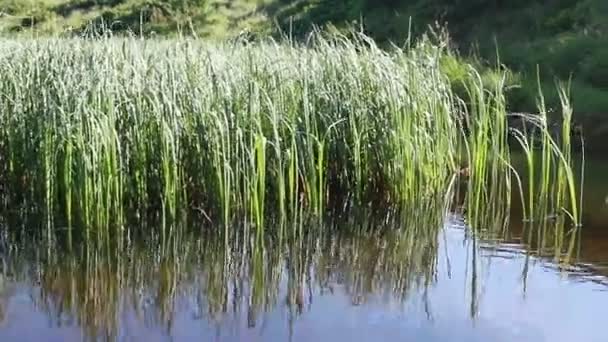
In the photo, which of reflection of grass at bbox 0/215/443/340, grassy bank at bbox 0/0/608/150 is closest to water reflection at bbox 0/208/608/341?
reflection of grass at bbox 0/215/443/340

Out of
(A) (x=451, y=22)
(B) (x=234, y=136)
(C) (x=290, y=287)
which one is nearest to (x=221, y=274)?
(C) (x=290, y=287)

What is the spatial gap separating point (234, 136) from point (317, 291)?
1.31 meters

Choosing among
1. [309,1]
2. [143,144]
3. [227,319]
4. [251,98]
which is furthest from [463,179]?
[309,1]

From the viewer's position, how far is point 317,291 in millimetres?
4996

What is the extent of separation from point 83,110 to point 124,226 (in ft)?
2.59

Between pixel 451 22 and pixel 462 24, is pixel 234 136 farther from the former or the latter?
pixel 451 22

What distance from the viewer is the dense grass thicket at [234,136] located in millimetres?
5445

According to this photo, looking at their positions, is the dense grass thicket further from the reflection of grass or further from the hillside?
the hillside

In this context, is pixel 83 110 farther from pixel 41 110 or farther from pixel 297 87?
pixel 297 87

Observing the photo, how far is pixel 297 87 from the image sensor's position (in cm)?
627

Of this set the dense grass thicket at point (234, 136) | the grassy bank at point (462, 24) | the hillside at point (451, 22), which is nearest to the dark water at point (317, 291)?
the dense grass thicket at point (234, 136)

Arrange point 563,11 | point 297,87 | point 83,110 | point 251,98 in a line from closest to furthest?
1. point 83,110
2. point 251,98
3. point 297,87
4. point 563,11

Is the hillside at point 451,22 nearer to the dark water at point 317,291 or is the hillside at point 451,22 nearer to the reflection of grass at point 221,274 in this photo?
the reflection of grass at point 221,274

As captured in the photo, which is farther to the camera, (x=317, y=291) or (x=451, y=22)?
(x=451, y=22)
